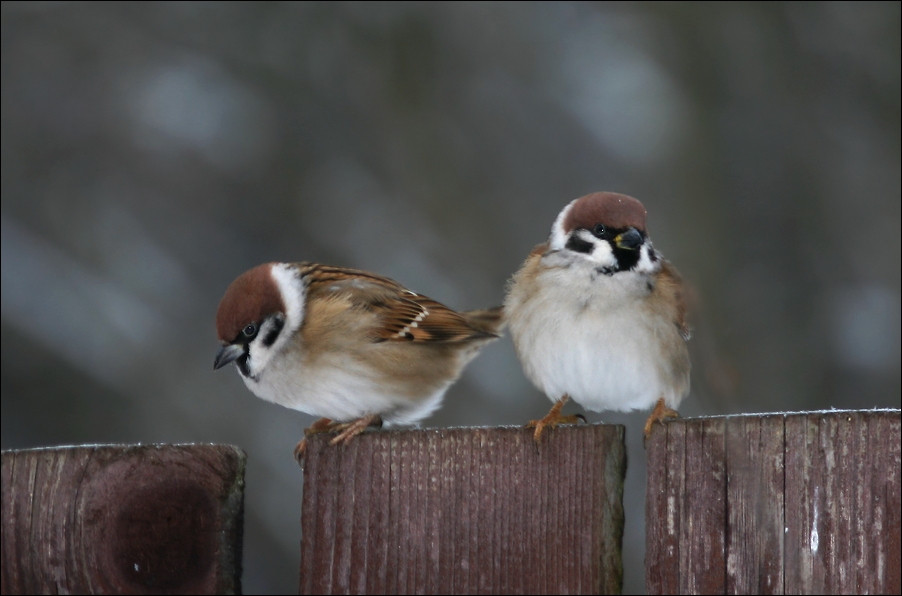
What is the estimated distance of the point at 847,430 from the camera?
71.1 inches

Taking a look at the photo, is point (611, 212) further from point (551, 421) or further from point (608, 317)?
point (551, 421)

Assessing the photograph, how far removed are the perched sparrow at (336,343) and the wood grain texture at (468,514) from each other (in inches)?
49.8

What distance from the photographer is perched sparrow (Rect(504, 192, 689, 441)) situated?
318 cm

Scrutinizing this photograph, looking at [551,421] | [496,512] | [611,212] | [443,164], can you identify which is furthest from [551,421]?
[443,164]

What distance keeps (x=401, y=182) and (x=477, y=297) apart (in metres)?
0.94

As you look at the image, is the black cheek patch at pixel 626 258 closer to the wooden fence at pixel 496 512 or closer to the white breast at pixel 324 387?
the white breast at pixel 324 387

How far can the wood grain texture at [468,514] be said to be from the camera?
1968 millimetres

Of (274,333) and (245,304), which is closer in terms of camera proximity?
(245,304)

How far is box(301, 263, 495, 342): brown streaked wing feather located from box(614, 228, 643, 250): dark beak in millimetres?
708

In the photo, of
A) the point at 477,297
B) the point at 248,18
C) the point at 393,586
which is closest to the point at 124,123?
the point at 248,18

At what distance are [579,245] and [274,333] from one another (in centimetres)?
105

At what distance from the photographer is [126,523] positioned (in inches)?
82.8

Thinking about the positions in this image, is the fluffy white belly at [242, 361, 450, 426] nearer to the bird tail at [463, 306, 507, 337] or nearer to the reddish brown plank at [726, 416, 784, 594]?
the bird tail at [463, 306, 507, 337]

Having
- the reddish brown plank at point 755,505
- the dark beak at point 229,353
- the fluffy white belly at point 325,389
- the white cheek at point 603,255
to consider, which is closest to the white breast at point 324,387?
the fluffy white belly at point 325,389
